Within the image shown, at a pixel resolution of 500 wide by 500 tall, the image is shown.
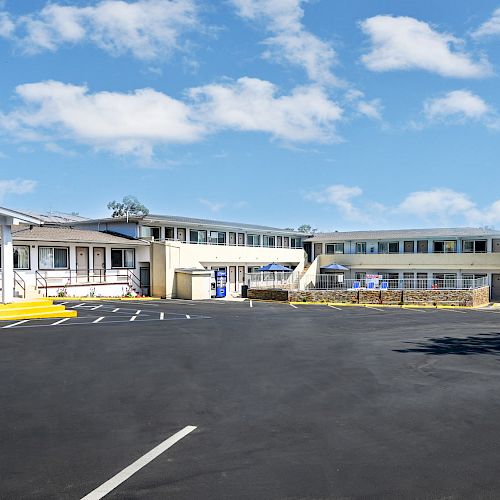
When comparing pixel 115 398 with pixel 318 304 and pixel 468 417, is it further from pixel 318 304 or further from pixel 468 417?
pixel 318 304

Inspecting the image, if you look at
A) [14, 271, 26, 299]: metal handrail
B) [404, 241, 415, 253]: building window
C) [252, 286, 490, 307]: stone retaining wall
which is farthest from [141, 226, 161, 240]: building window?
[404, 241, 415, 253]: building window

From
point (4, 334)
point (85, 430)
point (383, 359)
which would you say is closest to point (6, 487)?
point (85, 430)

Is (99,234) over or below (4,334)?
over

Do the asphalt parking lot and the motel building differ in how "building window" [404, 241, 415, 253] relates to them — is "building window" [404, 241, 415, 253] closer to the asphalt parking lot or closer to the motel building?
the motel building

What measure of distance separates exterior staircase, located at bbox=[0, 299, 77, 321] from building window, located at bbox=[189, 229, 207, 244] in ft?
69.4

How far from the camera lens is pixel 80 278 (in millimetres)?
34000

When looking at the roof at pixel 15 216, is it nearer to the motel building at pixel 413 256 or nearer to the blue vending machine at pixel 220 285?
the blue vending machine at pixel 220 285

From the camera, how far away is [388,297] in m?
34.2

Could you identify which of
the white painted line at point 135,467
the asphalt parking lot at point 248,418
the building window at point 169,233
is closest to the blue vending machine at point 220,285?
the building window at point 169,233

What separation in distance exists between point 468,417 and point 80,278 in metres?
30.5

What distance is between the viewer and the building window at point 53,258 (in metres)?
31.9

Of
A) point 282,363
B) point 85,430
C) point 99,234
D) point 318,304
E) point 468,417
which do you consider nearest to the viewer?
point 85,430

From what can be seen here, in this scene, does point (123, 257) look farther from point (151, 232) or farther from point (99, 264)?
point (151, 232)

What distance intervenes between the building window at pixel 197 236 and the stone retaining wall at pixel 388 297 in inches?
418
